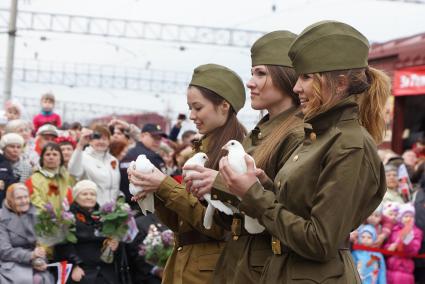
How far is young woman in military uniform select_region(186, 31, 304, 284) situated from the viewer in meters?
3.85

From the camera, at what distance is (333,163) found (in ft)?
10.8

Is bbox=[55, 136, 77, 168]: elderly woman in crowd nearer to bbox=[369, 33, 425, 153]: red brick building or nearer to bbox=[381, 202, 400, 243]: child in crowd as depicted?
bbox=[381, 202, 400, 243]: child in crowd

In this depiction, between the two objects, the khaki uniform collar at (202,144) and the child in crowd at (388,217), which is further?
the child in crowd at (388,217)

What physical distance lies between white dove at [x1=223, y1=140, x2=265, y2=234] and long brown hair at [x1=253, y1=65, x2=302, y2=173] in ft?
1.06

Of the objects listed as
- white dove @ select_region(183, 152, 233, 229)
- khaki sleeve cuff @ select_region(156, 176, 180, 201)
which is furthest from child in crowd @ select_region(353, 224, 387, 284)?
white dove @ select_region(183, 152, 233, 229)

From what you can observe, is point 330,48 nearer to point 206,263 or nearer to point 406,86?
point 206,263

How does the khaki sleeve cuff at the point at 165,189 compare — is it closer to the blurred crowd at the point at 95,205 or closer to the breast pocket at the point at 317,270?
the breast pocket at the point at 317,270

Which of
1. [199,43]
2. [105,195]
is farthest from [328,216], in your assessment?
[199,43]

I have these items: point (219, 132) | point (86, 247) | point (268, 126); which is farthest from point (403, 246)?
point (268, 126)

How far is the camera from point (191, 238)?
4.83 m

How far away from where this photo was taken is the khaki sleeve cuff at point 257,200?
3.45m

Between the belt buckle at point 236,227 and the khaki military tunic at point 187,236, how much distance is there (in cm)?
55

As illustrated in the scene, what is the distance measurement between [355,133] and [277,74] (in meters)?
0.89

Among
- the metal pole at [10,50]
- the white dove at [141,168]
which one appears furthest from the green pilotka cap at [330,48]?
the metal pole at [10,50]
